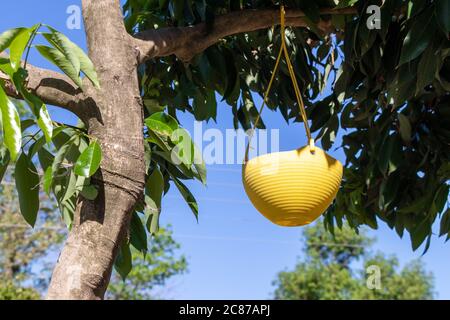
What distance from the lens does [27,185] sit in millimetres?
1303

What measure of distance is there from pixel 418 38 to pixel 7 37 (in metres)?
0.87

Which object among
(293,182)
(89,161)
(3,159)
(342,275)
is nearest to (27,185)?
(3,159)

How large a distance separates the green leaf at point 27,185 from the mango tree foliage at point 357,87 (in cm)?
53

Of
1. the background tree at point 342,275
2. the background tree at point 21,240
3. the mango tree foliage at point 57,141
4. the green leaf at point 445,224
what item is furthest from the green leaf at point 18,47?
the background tree at point 342,275

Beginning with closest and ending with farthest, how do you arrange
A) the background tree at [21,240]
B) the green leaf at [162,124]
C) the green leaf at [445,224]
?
1. the green leaf at [162,124]
2. the green leaf at [445,224]
3. the background tree at [21,240]

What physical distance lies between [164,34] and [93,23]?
27cm

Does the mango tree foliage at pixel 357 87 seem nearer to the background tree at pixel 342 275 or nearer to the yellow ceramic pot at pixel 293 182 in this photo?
the yellow ceramic pot at pixel 293 182

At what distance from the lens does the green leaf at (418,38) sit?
1.46 metres

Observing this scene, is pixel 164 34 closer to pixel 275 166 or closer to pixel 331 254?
pixel 275 166

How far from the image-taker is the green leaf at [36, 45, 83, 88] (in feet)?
3.67

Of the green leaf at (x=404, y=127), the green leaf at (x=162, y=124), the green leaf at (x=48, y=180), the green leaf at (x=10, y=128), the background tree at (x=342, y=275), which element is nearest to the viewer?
the green leaf at (x=10, y=128)

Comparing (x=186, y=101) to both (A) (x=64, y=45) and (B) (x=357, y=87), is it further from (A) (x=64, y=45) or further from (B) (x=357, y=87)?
(A) (x=64, y=45)

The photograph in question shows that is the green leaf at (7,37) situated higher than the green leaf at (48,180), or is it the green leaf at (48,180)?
the green leaf at (7,37)
